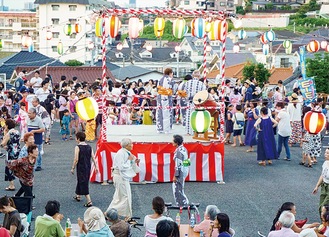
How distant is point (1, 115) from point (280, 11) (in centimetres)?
9567

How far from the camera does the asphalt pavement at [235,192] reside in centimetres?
1040

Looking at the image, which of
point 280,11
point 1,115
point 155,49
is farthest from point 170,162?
point 280,11

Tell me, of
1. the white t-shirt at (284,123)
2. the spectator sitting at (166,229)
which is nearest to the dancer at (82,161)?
the spectator sitting at (166,229)

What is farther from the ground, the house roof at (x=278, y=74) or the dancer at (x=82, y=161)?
the house roof at (x=278, y=74)

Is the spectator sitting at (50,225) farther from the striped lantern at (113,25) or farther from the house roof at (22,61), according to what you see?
the house roof at (22,61)

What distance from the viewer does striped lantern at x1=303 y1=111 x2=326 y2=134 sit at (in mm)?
12633

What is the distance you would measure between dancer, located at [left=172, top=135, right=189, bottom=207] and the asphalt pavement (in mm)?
274

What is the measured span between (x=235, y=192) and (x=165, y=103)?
3014mm

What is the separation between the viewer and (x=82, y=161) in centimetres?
1057

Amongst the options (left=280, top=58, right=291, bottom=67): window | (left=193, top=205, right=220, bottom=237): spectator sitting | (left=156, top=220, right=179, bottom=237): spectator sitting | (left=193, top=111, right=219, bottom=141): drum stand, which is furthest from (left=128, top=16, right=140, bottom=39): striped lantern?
(left=280, top=58, right=291, bottom=67): window

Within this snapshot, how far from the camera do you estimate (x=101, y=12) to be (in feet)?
42.5

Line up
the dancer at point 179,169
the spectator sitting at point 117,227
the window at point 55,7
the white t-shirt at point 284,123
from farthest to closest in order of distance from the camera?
the window at point 55,7 → the white t-shirt at point 284,123 → the dancer at point 179,169 → the spectator sitting at point 117,227

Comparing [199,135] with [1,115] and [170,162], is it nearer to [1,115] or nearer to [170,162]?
[170,162]

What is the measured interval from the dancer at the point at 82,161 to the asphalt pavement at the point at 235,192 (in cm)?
31
